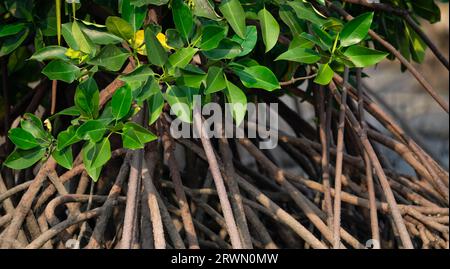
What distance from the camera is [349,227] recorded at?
2.31 m

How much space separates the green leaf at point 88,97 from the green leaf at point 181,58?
0.16 m

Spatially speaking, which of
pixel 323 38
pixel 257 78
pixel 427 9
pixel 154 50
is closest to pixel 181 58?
pixel 154 50

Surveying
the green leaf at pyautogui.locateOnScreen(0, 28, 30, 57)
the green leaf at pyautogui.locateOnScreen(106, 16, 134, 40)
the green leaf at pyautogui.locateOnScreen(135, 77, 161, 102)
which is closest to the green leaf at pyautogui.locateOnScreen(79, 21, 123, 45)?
the green leaf at pyautogui.locateOnScreen(106, 16, 134, 40)

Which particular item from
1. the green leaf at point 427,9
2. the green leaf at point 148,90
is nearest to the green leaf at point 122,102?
the green leaf at point 148,90

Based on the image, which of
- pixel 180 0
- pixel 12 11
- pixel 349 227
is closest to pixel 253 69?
pixel 180 0

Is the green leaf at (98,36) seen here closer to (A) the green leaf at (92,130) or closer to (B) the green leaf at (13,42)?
(A) the green leaf at (92,130)

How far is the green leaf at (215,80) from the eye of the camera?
1323 mm

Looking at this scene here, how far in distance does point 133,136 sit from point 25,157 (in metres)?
0.24

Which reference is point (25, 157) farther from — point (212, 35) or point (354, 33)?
point (354, 33)

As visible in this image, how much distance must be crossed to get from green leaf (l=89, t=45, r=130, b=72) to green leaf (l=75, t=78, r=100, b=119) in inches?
2.1

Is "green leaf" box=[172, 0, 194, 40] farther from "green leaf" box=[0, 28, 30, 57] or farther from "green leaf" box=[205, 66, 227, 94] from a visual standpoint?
"green leaf" box=[0, 28, 30, 57]

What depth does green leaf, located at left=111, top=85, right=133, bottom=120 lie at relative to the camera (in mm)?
1313

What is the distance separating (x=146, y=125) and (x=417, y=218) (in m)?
0.76
